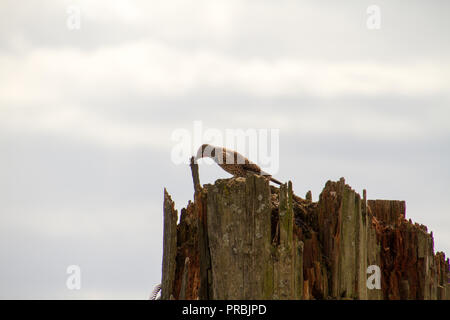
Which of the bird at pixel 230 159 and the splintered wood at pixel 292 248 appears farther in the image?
the bird at pixel 230 159

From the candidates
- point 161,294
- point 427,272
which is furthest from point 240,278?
point 427,272

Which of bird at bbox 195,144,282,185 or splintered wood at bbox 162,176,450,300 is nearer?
splintered wood at bbox 162,176,450,300

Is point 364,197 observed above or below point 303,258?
above

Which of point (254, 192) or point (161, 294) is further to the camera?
point (161, 294)

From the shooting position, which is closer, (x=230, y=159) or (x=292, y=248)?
(x=292, y=248)

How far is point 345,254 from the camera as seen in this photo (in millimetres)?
12422

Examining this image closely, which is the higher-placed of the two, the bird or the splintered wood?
the bird

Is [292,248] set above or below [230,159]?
below

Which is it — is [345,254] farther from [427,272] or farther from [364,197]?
[427,272]

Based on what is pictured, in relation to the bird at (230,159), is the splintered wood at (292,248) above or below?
below
